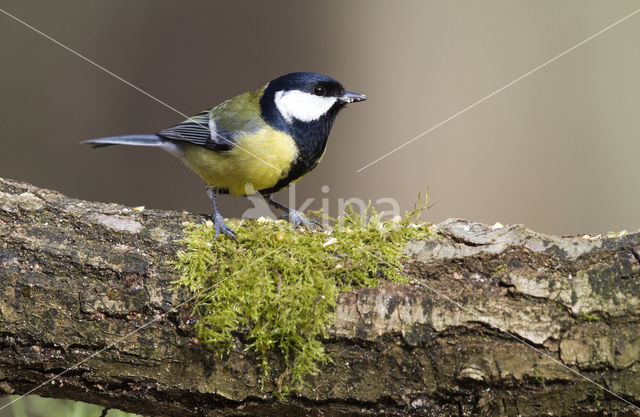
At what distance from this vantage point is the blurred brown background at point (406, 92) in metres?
3.57

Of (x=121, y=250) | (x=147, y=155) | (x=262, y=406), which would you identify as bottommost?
(x=262, y=406)

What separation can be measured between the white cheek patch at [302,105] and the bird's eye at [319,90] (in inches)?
0.6

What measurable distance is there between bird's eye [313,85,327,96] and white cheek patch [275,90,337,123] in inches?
0.6

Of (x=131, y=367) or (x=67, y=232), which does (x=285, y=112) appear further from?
(x=131, y=367)

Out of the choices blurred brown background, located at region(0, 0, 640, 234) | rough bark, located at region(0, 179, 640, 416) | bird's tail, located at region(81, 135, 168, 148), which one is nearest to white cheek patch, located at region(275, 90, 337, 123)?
bird's tail, located at region(81, 135, 168, 148)

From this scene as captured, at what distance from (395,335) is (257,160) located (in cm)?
109

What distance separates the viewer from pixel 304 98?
242 cm

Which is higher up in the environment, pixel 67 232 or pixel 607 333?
pixel 67 232

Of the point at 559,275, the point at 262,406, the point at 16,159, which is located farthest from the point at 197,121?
the point at 16,159

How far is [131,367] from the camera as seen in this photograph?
1398mm

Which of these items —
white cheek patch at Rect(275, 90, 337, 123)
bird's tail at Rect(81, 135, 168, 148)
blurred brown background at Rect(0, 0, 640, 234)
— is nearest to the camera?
white cheek patch at Rect(275, 90, 337, 123)

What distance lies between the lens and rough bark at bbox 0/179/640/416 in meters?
1.31

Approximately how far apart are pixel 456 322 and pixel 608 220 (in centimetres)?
281

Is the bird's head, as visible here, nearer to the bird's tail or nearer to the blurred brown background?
the bird's tail
